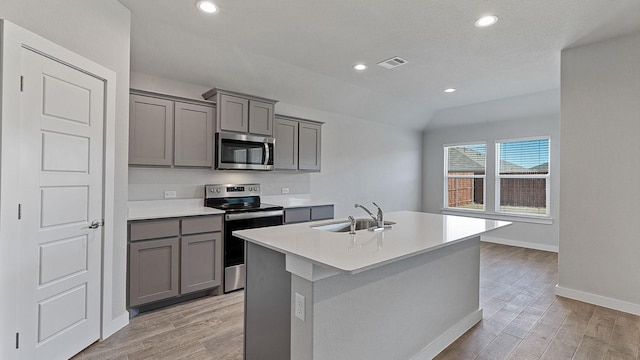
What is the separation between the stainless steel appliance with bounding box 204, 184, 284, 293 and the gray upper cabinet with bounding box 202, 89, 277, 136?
795 mm

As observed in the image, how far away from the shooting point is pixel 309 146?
181 inches

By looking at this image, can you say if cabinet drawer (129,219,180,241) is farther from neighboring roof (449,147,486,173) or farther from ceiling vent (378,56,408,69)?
neighboring roof (449,147,486,173)

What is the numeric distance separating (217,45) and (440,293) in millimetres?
3227

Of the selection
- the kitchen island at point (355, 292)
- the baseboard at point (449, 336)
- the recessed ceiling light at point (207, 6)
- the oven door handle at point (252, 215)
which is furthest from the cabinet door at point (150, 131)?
the baseboard at point (449, 336)

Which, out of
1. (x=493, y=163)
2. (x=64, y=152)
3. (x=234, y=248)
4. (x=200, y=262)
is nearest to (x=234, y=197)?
(x=234, y=248)

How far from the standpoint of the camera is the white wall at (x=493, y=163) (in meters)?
5.38

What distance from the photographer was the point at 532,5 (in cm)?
245

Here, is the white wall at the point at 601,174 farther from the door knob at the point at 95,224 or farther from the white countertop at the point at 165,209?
the door knob at the point at 95,224

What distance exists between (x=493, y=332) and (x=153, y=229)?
3.16m

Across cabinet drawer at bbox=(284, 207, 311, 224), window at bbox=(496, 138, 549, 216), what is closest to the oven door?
cabinet drawer at bbox=(284, 207, 311, 224)

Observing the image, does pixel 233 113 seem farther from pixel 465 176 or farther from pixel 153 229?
pixel 465 176

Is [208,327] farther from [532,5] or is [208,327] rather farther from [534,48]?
[534,48]

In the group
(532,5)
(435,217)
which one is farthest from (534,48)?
(435,217)

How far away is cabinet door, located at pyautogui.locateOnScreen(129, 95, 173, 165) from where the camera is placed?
2990 millimetres
